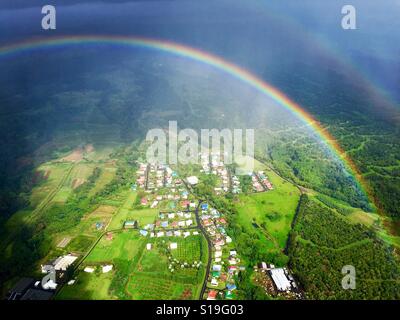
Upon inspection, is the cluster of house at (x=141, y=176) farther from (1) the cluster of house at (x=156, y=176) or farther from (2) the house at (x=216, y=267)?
(2) the house at (x=216, y=267)

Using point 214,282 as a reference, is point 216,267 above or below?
above

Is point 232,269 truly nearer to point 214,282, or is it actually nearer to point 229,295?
point 214,282

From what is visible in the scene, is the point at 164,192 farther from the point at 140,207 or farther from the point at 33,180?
the point at 33,180

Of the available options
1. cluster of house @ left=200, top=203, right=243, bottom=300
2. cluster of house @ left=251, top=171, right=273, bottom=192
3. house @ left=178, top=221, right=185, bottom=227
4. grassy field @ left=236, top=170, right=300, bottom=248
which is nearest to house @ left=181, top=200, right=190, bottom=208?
cluster of house @ left=200, top=203, right=243, bottom=300

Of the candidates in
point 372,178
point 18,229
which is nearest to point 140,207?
point 18,229

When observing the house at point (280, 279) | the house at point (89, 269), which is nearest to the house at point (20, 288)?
the house at point (89, 269)

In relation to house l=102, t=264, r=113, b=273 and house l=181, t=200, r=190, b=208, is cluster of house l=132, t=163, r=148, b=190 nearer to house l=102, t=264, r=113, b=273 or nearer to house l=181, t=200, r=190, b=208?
house l=181, t=200, r=190, b=208

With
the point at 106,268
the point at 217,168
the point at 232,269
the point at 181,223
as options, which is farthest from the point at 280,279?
the point at 217,168
